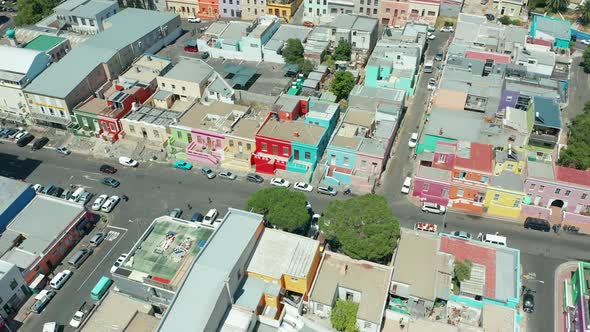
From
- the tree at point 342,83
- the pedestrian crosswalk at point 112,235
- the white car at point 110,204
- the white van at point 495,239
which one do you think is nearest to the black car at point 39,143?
the white car at point 110,204

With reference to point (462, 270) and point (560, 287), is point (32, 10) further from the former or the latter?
point (560, 287)

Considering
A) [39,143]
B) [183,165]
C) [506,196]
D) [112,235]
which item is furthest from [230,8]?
[506,196]

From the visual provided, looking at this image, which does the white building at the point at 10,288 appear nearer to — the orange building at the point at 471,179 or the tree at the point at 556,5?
the orange building at the point at 471,179

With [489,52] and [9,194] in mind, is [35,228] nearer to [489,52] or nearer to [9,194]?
[9,194]

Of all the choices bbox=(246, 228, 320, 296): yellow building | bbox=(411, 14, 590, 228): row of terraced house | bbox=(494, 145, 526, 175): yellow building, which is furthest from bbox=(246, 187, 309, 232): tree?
bbox=(494, 145, 526, 175): yellow building

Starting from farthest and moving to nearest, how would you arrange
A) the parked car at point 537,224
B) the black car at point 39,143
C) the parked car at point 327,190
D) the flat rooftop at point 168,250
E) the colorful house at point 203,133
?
the black car at point 39,143 < the colorful house at point 203,133 < the parked car at point 327,190 < the parked car at point 537,224 < the flat rooftop at point 168,250

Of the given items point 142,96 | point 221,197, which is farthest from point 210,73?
point 221,197
